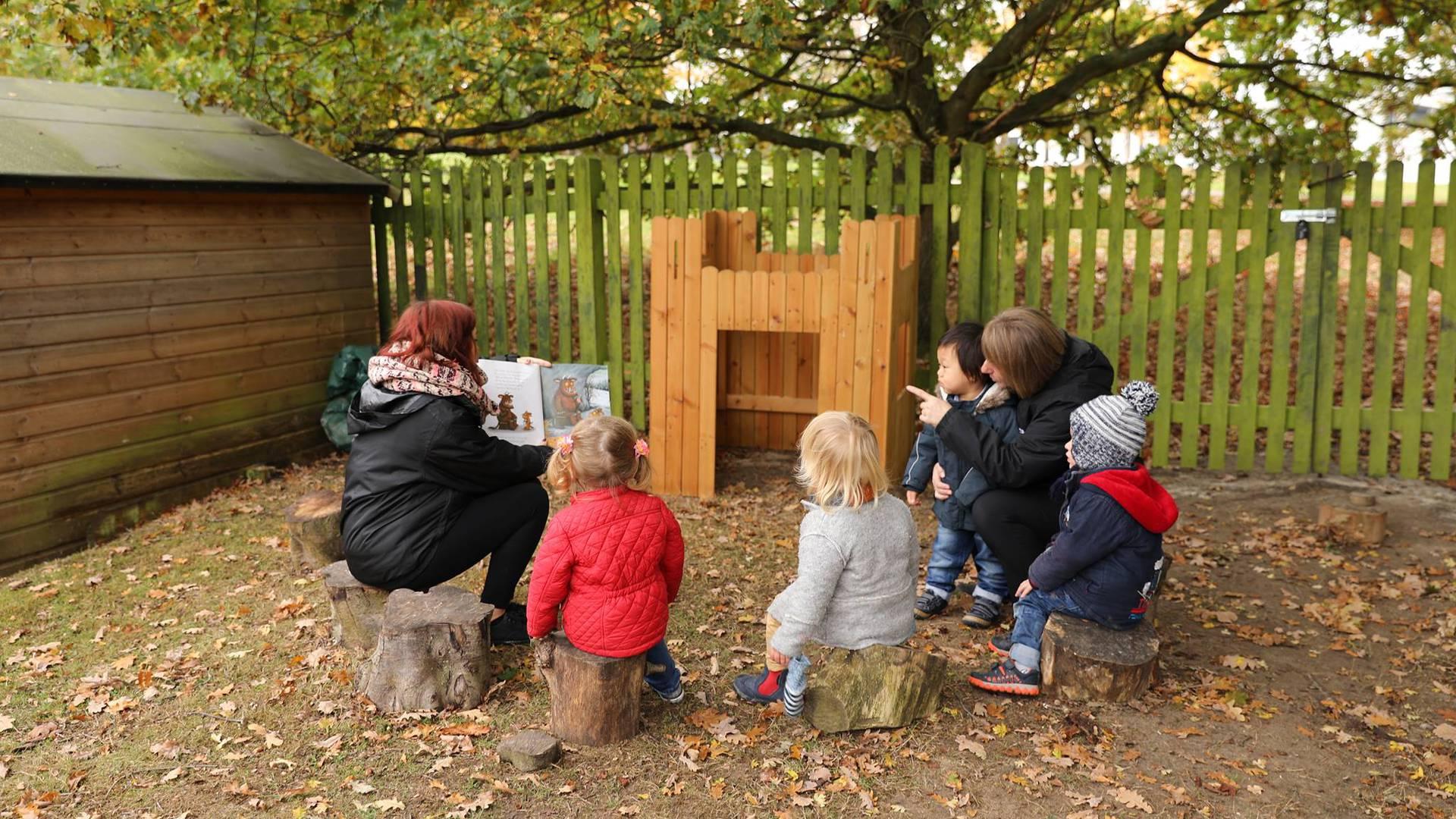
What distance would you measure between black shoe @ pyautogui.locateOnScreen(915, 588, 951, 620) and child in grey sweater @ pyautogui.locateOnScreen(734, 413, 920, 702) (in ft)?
4.14

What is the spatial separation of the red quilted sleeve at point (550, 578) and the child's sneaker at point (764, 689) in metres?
0.92

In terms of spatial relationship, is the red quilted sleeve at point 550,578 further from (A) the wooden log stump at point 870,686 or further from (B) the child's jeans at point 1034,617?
(B) the child's jeans at point 1034,617

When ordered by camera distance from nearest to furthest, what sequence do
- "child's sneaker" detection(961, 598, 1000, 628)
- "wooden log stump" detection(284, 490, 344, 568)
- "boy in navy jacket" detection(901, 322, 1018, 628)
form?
"boy in navy jacket" detection(901, 322, 1018, 628)
"child's sneaker" detection(961, 598, 1000, 628)
"wooden log stump" detection(284, 490, 344, 568)

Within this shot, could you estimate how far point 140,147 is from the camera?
7.56 metres

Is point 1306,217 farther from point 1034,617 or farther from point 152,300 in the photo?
point 152,300

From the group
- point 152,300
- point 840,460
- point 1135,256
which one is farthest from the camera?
point 1135,256

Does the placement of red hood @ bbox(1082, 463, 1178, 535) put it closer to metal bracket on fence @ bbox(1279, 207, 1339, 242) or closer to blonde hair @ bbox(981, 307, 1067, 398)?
blonde hair @ bbox(981, 307, 1067, 398)

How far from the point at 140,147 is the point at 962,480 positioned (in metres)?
5.73

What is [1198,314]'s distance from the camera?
798 centimetres

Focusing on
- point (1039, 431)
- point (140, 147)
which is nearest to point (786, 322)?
point (1039, 431)

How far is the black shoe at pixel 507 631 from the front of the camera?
16.9 feet

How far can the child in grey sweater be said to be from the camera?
4098mm

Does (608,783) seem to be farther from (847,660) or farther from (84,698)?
(84,698)

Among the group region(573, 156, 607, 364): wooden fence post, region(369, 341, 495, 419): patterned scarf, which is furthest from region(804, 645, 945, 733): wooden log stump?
region(573, 156, 607, 364): wooden fence post
